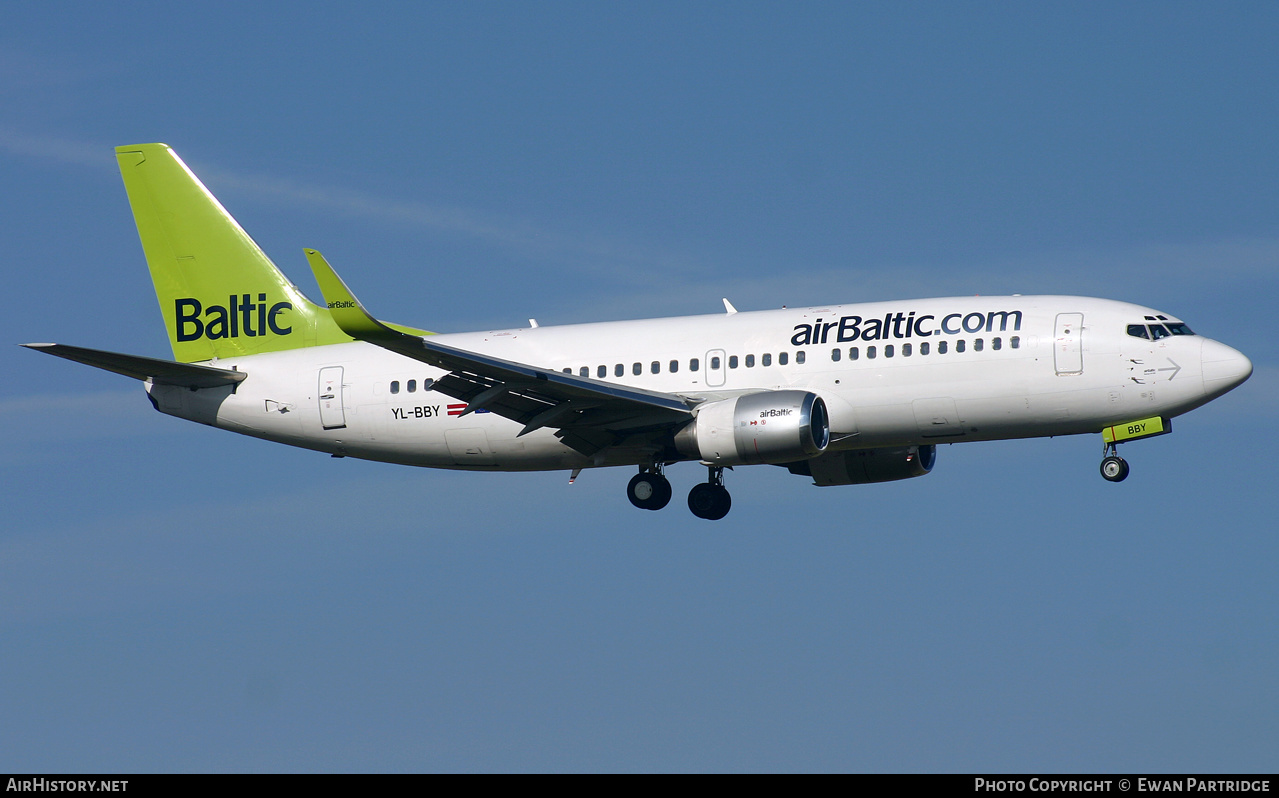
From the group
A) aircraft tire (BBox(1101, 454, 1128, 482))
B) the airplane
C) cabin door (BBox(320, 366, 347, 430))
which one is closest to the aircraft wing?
the airplane

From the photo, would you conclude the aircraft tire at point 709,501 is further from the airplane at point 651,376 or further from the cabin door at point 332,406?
the cabin door at point 332,406

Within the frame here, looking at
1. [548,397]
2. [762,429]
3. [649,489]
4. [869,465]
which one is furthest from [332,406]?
[869,465]

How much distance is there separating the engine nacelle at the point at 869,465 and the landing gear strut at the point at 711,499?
244 centimetres

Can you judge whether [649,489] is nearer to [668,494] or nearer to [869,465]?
[668,494]

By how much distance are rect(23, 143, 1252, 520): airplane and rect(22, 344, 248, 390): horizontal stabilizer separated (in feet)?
0.22

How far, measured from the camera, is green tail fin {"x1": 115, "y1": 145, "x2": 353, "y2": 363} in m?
46.7

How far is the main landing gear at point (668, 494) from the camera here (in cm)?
4325

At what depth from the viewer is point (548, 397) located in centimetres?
3991

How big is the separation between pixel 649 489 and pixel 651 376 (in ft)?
10.8

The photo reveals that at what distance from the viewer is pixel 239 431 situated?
45719mm

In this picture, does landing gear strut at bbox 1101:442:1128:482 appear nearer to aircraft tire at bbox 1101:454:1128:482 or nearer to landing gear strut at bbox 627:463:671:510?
aircraft tire at bbox 1101:454:1128:482

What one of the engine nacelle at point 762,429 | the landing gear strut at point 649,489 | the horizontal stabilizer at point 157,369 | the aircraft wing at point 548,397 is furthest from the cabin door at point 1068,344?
the horizontal stabilizer at point 157,369

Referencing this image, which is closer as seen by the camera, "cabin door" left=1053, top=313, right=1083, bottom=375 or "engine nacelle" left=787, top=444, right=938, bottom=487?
"cabin door" left=1053, top=313, right=1083, bottom=375
